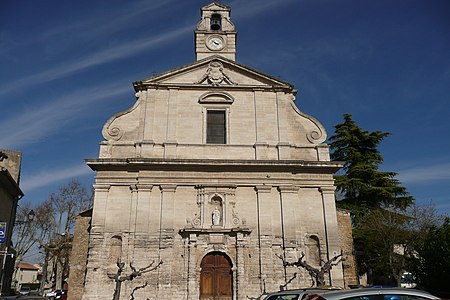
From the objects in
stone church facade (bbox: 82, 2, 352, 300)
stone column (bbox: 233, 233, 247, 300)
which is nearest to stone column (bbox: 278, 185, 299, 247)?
stone church facade (bbox: 82, 2, 352, 300)

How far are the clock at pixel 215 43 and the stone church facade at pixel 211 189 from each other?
2119 mm

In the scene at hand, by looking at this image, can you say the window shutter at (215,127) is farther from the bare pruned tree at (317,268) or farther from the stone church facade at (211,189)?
the bare pruned tree at (317,268)

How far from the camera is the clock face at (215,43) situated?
2108 cm

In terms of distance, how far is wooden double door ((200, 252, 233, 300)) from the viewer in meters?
15.5

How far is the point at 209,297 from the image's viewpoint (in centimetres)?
1545

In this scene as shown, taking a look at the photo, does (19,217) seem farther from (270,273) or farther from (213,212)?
(270,273)

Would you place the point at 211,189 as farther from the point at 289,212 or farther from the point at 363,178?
the point at 363,178

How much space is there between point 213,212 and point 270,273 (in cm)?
343

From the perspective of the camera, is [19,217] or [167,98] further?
[19,217]

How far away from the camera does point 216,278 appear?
15781 millimetres

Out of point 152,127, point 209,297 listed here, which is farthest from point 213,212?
point 152,127

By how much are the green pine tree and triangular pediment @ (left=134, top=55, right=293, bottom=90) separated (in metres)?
7.56

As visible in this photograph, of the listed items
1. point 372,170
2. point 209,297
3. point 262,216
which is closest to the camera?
point 209,297

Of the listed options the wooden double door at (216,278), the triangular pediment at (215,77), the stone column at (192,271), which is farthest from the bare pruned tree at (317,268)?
the triangular pediment at (215,77)
